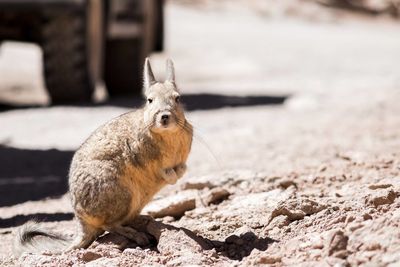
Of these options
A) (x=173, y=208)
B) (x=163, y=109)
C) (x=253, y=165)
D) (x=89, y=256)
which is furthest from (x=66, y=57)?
(x=89, y=256)

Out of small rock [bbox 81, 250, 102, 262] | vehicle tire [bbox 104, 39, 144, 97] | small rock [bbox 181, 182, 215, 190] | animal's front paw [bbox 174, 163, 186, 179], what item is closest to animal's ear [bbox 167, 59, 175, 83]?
animal's front paw [bbox 174, 163, 186, 179]

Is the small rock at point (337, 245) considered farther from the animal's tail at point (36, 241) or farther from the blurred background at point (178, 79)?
the blurred background at point (178, 79)

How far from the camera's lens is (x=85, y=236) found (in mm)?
6340

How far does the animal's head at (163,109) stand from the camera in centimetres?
606

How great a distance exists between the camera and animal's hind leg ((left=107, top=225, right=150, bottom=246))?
20.5 feet

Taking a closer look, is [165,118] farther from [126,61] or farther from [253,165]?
[126,61]

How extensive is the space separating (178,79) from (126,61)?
7.76 ft

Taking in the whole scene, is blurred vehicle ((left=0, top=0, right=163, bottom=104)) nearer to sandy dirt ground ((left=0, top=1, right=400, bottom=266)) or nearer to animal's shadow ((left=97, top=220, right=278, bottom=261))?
sandy dirt ground ((left=0, top=1, right=400, bottom=266))

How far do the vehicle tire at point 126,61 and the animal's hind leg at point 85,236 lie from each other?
38.1 ft

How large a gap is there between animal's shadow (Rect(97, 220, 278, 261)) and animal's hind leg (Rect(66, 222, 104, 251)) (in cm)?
5

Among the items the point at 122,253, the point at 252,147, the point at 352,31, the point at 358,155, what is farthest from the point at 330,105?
the point at 352,31

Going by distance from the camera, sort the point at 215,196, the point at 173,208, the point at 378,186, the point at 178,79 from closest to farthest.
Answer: the point at 378,186, the point at 173,208, the point at 215,196, the point at 178,79

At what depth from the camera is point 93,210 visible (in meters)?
6.21

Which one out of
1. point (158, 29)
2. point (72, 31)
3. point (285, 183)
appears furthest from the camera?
point (158, 29)
